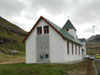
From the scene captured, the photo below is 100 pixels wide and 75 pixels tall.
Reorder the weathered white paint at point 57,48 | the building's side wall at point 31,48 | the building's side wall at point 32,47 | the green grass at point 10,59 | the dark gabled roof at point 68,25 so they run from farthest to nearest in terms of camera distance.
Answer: the dark gabled roof at point 68,25, the green grass at point 10,59, the building's side wall at point 31,48, the building's side wall at point 32,47, the weathered white paint at point 57,48

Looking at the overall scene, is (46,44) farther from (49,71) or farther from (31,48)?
(49,71)

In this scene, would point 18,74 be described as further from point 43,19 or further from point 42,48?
point 43,19

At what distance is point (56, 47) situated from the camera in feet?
75.3

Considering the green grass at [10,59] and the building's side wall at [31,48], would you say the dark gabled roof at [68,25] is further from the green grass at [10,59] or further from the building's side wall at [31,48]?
the building's side wall at [31,48]

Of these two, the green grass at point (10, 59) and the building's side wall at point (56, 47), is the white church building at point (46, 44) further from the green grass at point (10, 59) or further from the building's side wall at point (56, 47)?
the green grass at point (10, 59)

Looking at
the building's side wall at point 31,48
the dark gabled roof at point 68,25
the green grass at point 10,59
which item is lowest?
the green grass at point 10,59

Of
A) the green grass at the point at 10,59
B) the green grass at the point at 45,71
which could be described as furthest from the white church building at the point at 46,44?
the green grass at the point at 10,59

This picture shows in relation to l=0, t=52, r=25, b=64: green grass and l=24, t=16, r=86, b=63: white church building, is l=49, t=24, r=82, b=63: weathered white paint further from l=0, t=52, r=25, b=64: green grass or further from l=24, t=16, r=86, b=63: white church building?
l=0, t=52, r=25, b=64: green grass

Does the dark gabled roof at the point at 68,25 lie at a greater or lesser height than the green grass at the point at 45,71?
greater

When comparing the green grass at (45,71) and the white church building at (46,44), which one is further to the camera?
the white church building at (46,44)

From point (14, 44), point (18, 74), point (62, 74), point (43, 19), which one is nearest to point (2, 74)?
point (18, 74)

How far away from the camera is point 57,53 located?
22797 millimetres

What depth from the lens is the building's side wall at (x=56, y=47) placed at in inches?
887

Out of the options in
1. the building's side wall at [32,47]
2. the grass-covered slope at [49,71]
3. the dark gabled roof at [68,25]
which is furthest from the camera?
the dark gabled roof at [68,25]
